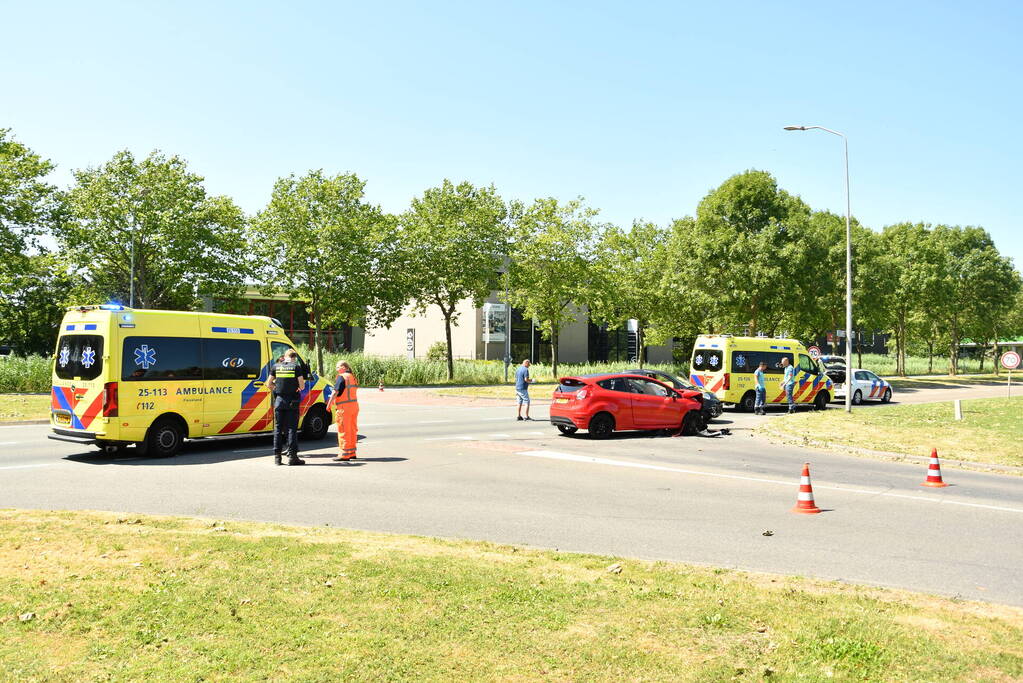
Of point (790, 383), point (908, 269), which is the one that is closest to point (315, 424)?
point (790, 383)

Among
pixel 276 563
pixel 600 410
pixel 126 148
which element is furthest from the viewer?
pixel 126 148

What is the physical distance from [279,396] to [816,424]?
14755 mm

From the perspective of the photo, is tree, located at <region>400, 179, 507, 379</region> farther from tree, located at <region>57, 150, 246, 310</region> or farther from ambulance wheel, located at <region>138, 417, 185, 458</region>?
ambulance wheel, located at <region>138, 417, 185, 458</region>

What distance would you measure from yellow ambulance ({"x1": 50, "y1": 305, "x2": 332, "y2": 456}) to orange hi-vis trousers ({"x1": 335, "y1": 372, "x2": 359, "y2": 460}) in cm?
238

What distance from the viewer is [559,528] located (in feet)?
27.9

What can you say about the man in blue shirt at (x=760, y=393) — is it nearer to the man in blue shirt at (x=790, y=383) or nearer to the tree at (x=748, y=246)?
the man in blue shirt at (x=790, y=383)

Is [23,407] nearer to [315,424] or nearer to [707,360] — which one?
[315,424]

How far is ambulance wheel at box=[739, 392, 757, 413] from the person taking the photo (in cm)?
2728

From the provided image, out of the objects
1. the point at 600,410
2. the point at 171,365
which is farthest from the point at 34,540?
the point at 600,410

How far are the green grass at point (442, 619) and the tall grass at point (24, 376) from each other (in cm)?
2599

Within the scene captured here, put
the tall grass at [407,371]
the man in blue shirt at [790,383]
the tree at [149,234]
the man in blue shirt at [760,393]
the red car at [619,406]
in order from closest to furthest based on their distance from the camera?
the red car at [619,406] → the man in blue shirt at [760,393] → the man in blue shirt at [790,383] → the tree at [149,234] → the tall grass at [407,371]

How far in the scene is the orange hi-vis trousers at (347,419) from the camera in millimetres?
13477

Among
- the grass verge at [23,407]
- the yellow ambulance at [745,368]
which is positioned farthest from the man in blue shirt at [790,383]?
the grass verge at [23,407]

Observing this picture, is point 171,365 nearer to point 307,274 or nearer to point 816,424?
point 816,424
